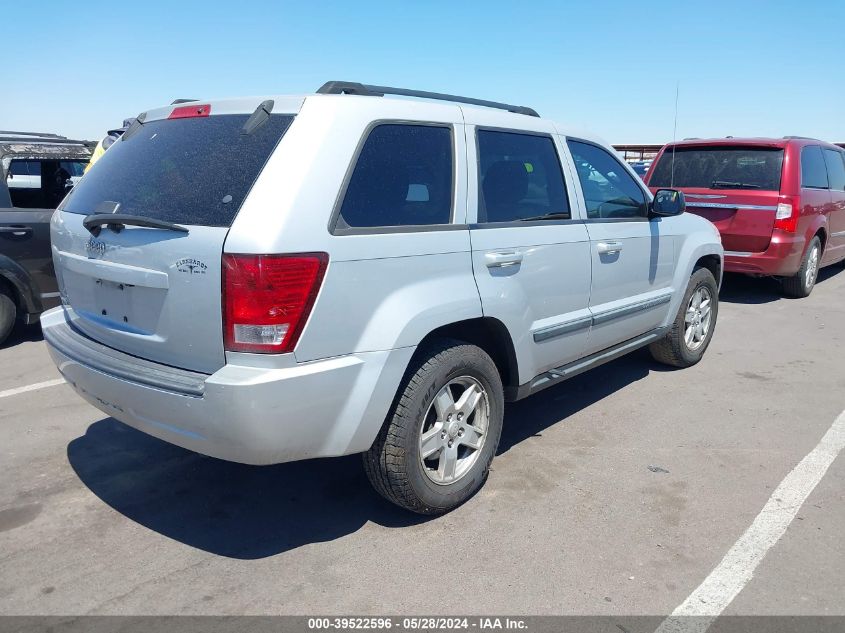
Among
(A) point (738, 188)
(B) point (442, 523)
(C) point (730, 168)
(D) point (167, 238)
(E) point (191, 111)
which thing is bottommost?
(B) point (442, 523)

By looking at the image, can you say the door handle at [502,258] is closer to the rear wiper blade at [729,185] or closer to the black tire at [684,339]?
the black tire at [684,339]

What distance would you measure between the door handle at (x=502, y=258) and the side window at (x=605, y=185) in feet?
2.96

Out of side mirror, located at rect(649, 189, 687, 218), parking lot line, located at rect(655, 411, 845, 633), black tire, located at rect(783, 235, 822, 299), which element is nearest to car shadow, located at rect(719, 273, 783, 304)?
black tire, located at rect(783, 235, 822, 299)

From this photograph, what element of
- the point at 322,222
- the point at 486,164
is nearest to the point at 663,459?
the point at 486,164

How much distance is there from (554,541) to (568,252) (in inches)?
61.7

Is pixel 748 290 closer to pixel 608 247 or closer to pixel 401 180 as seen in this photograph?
pixel 608 247

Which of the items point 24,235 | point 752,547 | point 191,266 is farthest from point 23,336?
point 752,547

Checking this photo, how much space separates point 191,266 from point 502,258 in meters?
1.47

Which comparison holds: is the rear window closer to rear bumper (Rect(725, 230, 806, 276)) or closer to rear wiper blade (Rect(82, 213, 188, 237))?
rear bumper (Rect(725, 230, 806, 276))

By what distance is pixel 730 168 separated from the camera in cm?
805

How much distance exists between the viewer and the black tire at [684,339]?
541 centimetres

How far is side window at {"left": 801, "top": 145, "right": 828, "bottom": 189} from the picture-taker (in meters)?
8.26

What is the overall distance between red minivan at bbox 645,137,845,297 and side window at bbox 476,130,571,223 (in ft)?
15.9

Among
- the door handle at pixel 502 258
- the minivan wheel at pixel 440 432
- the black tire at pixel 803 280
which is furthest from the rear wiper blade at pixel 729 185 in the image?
the minivan wheel at pixel 440 432
